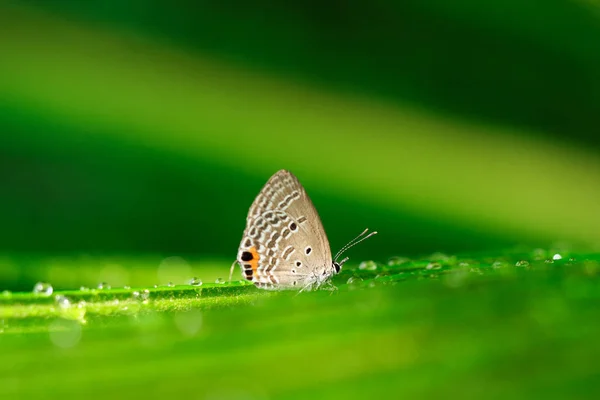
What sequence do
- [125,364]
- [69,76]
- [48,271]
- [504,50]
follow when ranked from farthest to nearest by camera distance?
[69,76]
[504,50]
[48,271]
[125,364]

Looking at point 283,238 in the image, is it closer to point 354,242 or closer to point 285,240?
point 285,240

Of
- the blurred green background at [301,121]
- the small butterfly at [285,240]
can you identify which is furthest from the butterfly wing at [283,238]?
the blurred green background at [301,121]

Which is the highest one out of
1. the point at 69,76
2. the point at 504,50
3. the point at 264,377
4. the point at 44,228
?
the point at 69,76

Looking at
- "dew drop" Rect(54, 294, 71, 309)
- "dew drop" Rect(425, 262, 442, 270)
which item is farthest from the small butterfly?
"dew drop" Rect(54, 294, 71, 309)

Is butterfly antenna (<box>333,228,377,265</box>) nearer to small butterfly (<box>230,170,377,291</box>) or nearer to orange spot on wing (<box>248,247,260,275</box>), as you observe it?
small butterfly (<box>230,170,377,291</box>)

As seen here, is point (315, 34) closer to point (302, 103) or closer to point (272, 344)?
point (302, 103)

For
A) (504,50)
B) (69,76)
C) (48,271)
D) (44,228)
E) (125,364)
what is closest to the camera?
(125,364)

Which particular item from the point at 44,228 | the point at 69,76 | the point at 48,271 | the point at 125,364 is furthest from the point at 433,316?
the point at 69,76

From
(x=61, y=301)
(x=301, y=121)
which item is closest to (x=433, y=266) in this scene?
(x=61, y=301)
